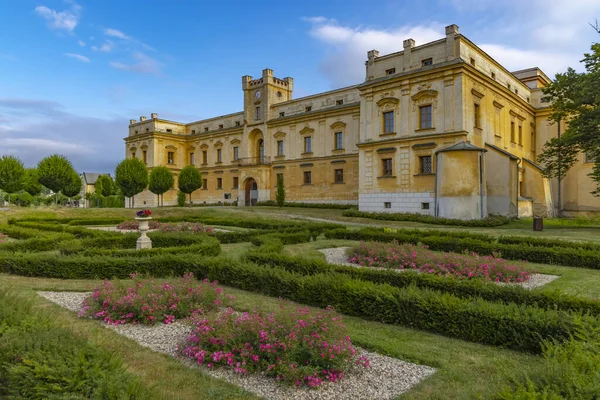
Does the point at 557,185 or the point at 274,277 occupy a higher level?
the point at 557,185

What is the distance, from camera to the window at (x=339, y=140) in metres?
34.1

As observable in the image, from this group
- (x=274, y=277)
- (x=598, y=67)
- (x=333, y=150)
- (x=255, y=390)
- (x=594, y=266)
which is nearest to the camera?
(x=255, y=390)

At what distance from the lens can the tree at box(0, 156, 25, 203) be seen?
33.6 m

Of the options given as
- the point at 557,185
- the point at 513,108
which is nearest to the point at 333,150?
the point at 513,108

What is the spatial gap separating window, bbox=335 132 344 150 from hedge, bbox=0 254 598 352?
26724 millimetres

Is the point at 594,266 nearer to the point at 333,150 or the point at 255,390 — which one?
the point at 255,390

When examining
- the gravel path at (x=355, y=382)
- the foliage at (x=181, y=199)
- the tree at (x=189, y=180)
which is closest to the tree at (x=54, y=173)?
the tree at (x=189, y=180)

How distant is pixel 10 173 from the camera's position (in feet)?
111

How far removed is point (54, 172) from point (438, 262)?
34.5 meters

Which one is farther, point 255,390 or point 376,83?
point 376,83

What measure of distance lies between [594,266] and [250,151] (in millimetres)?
35129

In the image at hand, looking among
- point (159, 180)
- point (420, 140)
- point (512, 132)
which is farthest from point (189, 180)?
point (512, 132)

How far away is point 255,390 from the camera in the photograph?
12.5 feet

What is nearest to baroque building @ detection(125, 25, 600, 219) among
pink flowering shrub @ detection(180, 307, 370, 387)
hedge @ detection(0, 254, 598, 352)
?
hedge @ detection(0, 254, 598, 352)
